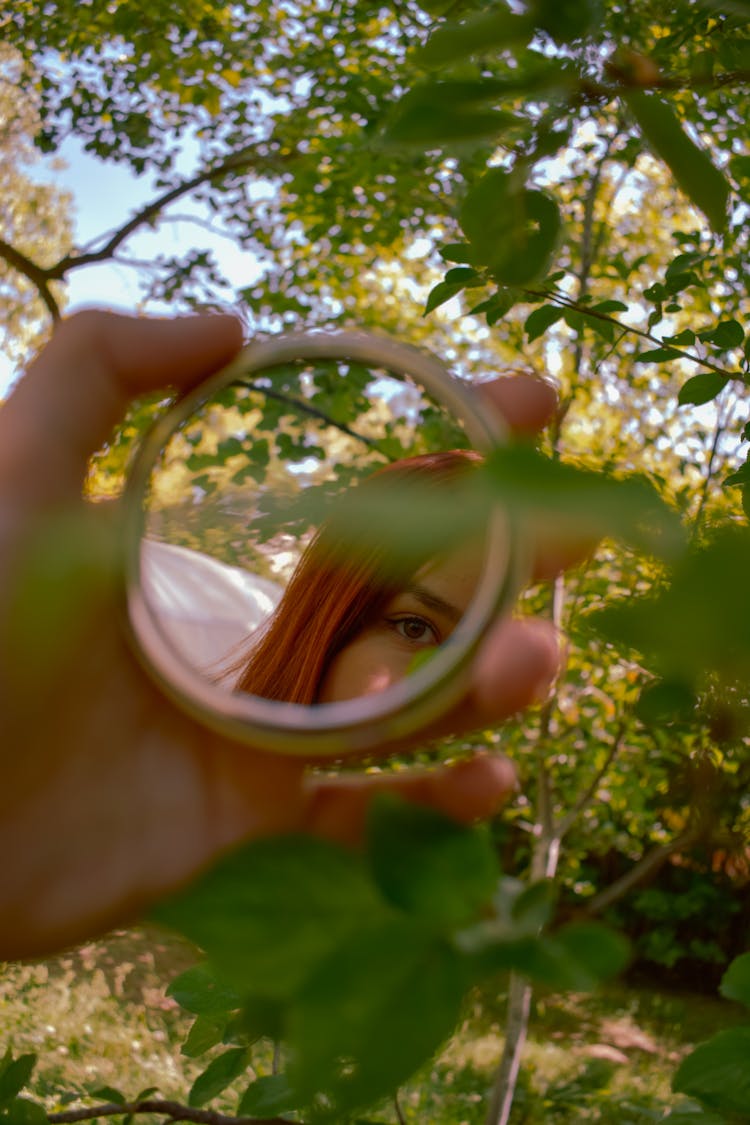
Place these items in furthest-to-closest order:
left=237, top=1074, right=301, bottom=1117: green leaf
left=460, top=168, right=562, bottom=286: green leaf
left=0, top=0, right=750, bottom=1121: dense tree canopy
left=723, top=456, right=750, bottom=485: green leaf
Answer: left=0, top=0, right=750, bottom=1121: dense tree canopy
left=723, top=456, right=750, bottom=485: green leaf
left=237, top=1074, right=301, bottom=1117: green leaf
left=460, top=168, right=562, bottom=286: green leaf

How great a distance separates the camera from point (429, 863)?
1.23 feet

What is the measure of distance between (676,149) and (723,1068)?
1.89ft

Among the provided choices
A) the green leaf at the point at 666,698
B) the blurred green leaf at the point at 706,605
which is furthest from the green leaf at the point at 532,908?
the green leaf at the point at 666,698

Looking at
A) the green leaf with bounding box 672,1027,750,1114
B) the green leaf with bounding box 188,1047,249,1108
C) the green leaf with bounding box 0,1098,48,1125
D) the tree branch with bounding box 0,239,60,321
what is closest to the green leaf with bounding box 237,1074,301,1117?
the green leaf with bounding box 188,1047,249,1108

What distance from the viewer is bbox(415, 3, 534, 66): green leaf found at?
492 millimetres

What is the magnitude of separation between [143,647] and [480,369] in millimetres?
3764

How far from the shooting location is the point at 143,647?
0.67m

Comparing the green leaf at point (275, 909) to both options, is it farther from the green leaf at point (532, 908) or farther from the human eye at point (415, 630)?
the human eye at point (415, 630)

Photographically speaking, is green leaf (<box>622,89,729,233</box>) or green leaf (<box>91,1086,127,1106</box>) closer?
green leaf (<box>622,89,729,233</box>)

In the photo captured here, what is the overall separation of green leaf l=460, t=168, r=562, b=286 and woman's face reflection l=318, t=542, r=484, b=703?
210 millimetres

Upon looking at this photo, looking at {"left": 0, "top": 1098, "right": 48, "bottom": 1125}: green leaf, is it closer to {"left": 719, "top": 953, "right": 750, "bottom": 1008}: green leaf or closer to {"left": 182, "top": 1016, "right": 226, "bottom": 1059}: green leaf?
{"left": 182, "top": 1016, "right": 226, "bottom": 1059}: green leaf

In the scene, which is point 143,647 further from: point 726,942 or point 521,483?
point 726,942

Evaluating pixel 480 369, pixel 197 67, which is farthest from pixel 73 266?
pixel 480 369

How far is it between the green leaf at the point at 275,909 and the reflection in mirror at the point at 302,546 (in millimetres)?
130
